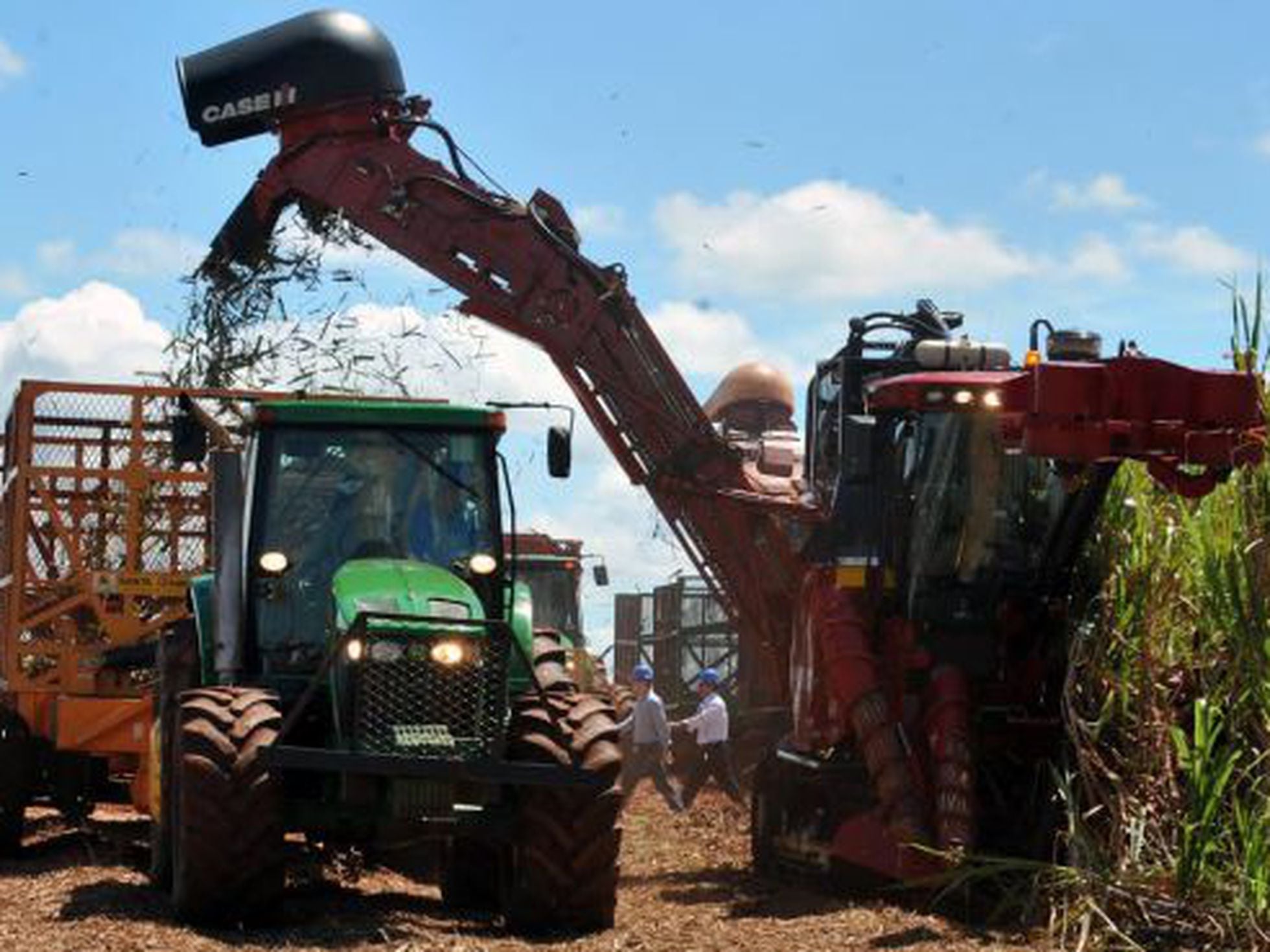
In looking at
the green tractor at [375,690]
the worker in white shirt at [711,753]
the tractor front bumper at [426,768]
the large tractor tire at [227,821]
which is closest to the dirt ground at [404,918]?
the large tractor tire at [227,821]

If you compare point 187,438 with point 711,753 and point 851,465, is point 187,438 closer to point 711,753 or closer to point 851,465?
point 851,465

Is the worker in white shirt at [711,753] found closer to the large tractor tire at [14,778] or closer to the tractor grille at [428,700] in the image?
the large tractor tire at [14,778]

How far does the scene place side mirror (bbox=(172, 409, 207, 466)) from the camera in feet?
37.3

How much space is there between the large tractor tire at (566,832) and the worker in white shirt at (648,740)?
29.4ft

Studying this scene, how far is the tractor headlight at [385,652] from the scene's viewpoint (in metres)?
10.0

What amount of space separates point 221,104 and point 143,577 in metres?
3.41

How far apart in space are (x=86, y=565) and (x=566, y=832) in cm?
509

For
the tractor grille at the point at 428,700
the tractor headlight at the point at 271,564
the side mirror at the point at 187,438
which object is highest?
the side mirror at the point at 187,438

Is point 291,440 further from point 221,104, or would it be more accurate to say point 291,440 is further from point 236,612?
point 221,104

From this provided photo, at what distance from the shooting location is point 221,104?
50.9 feet

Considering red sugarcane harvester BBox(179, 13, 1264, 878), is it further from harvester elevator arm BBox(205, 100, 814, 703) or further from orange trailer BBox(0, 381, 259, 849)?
orange trailer BBox(0, 381, 259, 849)

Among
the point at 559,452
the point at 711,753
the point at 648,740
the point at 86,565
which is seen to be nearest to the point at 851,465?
the point at 559,452

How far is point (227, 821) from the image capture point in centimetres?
983

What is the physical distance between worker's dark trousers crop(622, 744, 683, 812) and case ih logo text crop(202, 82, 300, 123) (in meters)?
6.71
